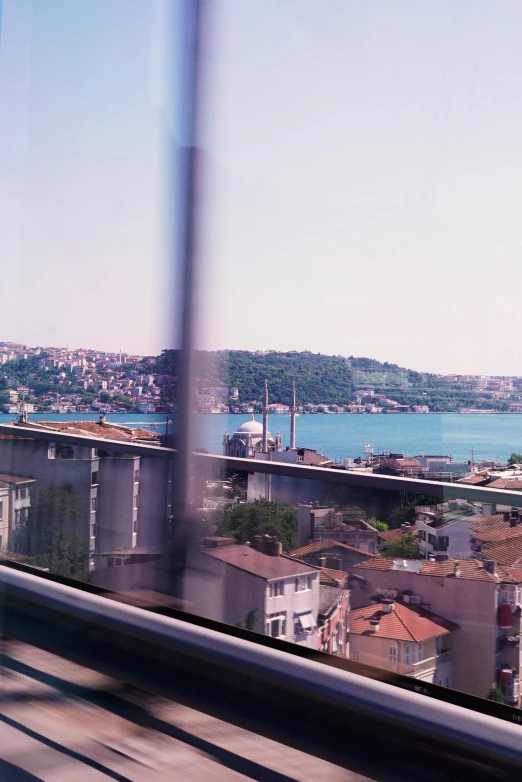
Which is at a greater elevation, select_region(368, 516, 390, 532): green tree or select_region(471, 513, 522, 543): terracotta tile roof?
select_region(471, 513, 522, 543): terracotta tile roof

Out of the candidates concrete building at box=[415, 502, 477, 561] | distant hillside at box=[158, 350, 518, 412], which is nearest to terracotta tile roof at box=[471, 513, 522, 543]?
concrete building at box=[415, 502, 477, 561]

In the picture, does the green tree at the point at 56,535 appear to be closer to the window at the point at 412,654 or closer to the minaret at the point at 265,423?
the minaret at the point at 265,423

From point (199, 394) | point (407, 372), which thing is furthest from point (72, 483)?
point (407, 372)

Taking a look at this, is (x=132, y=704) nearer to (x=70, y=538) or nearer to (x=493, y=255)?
(x=70, y=538)

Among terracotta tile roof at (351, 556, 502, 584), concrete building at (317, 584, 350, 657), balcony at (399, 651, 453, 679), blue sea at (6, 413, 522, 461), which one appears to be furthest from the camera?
blue sea at (6, 413, 522, 461)

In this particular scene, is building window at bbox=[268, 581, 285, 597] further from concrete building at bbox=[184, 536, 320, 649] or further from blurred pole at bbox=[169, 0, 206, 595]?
blurred pole at bbox=[169, 0, 206, 595]

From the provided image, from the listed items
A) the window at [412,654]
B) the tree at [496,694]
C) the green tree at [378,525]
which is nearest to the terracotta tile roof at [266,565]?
the green tree at [378,525]
